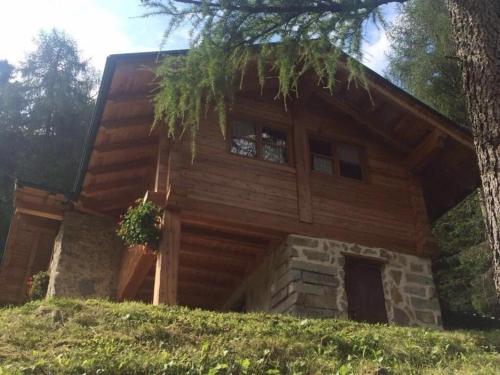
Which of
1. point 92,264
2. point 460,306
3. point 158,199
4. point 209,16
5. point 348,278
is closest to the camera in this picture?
point 209,16

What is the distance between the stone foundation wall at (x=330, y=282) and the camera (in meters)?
10.2

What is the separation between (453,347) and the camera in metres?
7.74

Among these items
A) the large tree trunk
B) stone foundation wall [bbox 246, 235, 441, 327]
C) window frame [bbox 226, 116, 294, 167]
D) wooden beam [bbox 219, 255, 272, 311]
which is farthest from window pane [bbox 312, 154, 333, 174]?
the large tree trunk

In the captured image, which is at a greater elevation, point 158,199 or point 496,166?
point 158,199

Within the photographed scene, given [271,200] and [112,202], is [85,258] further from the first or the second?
[271,200]

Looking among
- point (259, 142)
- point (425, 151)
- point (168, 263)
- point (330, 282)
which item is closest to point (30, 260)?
point (168, 263)

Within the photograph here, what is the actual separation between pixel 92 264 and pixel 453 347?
7636 millimetres

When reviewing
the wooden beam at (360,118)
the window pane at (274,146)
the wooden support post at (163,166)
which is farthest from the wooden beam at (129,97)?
the wooden beam at (360,118)

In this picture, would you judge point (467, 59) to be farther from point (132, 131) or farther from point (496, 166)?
point (132, 131)

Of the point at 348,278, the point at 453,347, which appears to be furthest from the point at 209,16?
the point at 348,278

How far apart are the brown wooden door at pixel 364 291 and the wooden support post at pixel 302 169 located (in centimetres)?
131

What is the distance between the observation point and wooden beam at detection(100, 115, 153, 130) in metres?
10.7

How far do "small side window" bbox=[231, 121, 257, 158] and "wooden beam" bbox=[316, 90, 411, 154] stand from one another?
1.90m

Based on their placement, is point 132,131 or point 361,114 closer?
point 132,131
